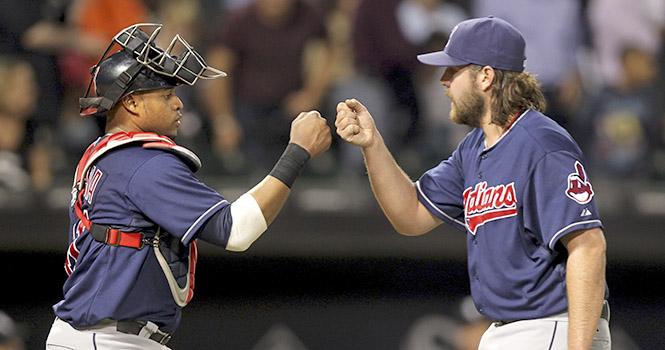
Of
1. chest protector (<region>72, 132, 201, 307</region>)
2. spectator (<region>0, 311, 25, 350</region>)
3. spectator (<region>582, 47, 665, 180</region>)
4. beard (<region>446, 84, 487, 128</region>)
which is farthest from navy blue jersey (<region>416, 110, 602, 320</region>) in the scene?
spectator (<region>0, 311, 25, 350</region>)

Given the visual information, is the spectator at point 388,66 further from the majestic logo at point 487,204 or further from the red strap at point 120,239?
the red strap at point 120,239

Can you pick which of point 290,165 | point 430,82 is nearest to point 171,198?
point 290,165

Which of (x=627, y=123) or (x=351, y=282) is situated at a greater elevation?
(x=627, y=123)

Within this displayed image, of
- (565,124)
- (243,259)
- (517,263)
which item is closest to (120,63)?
(517,263)

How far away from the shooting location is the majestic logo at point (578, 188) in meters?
2.57

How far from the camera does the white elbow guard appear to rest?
8.49ft

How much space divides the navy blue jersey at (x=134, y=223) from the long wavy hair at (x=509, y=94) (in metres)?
0.97

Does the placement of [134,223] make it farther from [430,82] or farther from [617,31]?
[617,31]

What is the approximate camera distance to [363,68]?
597cm

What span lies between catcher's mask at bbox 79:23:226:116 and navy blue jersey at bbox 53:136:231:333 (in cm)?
18

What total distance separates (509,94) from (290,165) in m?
0.78

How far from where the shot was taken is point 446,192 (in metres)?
3.10

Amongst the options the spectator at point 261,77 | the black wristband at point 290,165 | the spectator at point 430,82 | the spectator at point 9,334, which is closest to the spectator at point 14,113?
the spectator at point 9,334

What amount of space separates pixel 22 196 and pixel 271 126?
5.51ft
